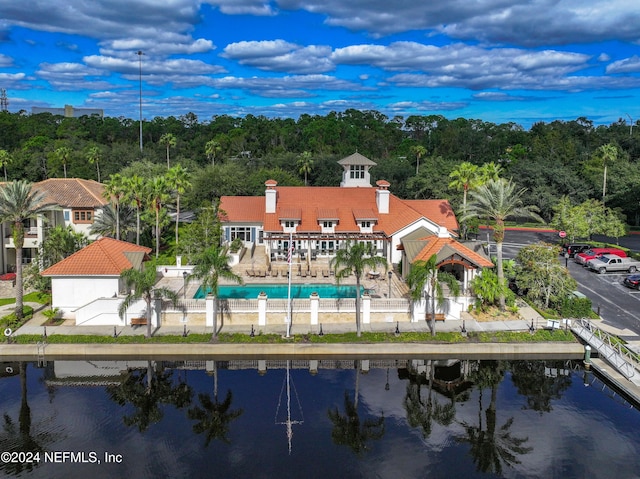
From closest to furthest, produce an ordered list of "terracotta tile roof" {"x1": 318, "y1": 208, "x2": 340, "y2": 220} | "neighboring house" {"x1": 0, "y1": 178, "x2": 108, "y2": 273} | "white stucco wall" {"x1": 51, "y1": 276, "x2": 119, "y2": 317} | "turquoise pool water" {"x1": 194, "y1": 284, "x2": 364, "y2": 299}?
"white stucco wall" {"x1": 51, "y1": 276, "x2": 119, "y2": 317} → "turquoise pool water" {"x1": 194, "y1": 284, "x2": 364, "y2": 299} → "neighboring house" {"x1": 0, "y1": 178, "x2": 108, "y2": 273} → "terracotta tile roof" {"x1": 318, "y1": 208, "x2": 340, "y2": 220}

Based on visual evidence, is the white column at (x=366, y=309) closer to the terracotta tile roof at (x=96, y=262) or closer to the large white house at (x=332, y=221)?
the large white house at (x=332, y=221)

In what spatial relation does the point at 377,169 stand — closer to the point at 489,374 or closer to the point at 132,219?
the point at 132,219

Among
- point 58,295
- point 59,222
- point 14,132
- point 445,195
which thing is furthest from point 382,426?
point 14,132

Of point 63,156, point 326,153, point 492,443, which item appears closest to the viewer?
point 492,443

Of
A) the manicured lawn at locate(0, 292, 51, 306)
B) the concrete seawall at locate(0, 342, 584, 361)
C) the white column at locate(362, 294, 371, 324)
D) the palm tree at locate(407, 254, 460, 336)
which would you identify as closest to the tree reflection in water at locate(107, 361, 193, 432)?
the concrete seawall at locate(0, 342, 584, 361)

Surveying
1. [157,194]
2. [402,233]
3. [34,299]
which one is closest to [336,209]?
[402,233]

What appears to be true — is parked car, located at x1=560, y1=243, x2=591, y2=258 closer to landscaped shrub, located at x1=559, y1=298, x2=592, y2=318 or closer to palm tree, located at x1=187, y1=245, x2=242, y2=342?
landscaped shrub, located at x1=559, y1=298, x2=592, y2=318

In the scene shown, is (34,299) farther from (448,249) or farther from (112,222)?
(448,249)
